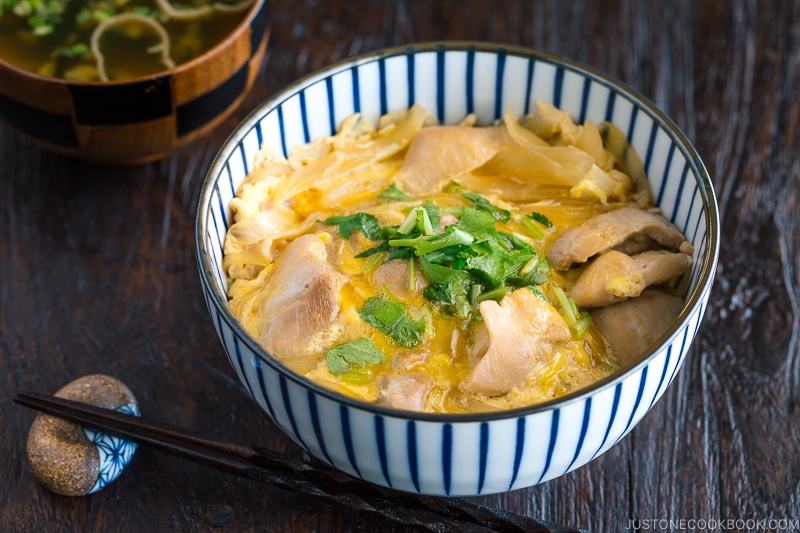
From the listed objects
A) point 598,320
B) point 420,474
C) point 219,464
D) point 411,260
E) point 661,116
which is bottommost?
point 219,464

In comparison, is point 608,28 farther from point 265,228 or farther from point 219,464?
point 219,464

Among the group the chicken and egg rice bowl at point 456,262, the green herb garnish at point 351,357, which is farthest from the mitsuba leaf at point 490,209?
the green herb garnish at point 351,357

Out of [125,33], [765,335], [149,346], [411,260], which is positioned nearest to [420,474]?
[411,260]

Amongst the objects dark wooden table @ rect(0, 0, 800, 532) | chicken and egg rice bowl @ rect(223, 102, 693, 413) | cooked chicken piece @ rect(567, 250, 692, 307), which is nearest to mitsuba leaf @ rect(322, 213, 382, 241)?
chicken and egg rice bowl @ rect(223, 102, 693, 413)

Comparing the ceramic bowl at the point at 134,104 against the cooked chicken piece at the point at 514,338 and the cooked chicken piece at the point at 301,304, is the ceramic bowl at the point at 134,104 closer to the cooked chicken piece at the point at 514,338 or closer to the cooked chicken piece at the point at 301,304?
the cooked chicken piece at the point at 301,304

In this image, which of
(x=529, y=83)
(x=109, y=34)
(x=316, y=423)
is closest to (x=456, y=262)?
(x=316, y=423)

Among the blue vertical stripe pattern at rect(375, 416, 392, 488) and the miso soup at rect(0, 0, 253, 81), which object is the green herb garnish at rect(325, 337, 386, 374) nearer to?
the blue vertical stripe pattern at rect(375, 416, 392, 488)

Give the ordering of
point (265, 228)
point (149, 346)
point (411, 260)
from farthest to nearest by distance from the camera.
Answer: point (149, 346)
point (265, 228)
point (411, 260)
